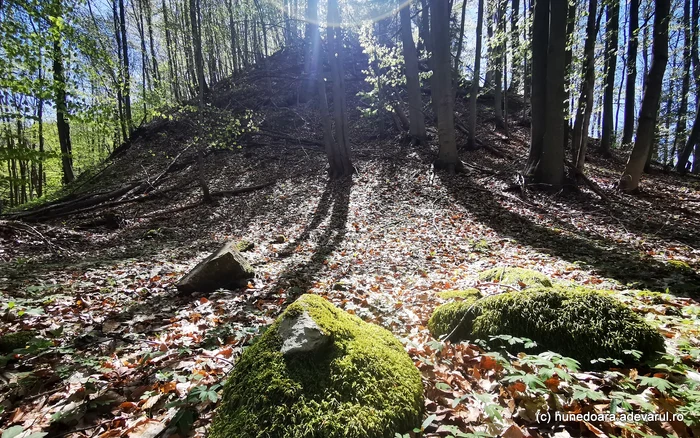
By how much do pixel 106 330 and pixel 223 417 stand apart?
284 centimetres

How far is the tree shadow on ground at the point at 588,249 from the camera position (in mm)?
4406

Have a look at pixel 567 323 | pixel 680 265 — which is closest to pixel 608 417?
pixel 567 323

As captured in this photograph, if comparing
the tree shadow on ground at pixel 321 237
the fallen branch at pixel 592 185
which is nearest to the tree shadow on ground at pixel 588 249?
the fallen branch at pixel 592 185

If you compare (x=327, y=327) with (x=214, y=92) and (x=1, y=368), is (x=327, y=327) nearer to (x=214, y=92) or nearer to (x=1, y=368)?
(x=1, y=368)

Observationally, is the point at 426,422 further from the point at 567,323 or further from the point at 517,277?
the point at 517,277

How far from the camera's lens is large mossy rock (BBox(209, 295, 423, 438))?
1.69 metres

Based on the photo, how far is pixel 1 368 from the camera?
2768mm

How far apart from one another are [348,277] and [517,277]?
270cm

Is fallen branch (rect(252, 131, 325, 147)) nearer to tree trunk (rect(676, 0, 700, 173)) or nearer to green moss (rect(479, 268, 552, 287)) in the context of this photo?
green moss (rect(479, 268, 552, 287))

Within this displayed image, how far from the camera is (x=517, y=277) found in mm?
4207

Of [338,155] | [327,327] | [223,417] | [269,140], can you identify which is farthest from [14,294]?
[269,140]

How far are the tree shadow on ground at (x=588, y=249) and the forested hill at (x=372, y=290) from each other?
6 centimetres

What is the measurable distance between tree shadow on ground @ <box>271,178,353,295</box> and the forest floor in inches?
2.8

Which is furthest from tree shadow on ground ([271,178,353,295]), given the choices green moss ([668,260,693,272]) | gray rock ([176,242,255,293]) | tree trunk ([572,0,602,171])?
tree trunk ([572,0,602,171])
